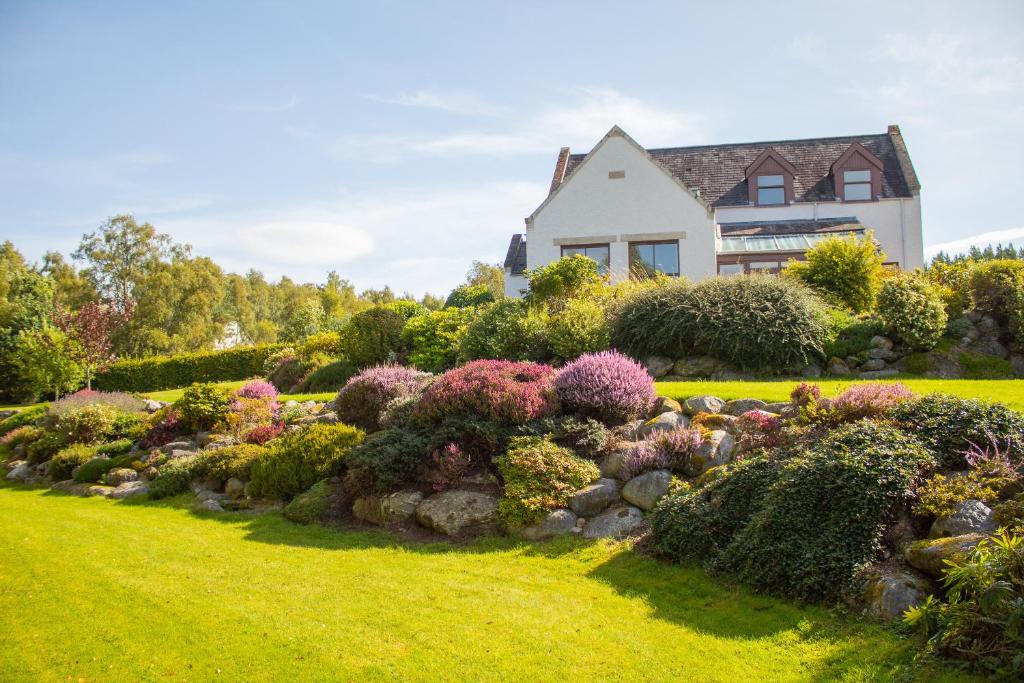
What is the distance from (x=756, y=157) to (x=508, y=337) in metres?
22.5

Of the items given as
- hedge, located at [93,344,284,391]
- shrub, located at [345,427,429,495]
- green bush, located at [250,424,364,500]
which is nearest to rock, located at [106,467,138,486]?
green bush, located at [250,424,364,500]

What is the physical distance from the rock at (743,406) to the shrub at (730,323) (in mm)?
3693

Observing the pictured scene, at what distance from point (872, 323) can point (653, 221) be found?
12392mm

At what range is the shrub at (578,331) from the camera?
46.1 ft

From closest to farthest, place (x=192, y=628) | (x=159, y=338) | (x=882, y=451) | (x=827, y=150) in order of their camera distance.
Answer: (x=192, y=628) → (x=882, y=451) → (x=827, y=150) → (x=159, y=338)

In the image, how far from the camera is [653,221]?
86.0 ft

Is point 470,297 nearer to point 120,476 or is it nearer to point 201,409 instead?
point 201,409

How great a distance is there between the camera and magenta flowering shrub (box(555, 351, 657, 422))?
10336 millimetres

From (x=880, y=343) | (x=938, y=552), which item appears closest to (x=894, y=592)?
(x=938, y=552)

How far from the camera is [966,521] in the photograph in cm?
604

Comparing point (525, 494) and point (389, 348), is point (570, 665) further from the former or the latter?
point (389, 348)

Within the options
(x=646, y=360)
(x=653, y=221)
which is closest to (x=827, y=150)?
(x=653, y=221)

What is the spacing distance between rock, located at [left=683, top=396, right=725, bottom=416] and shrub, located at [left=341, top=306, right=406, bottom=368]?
1060 centimetres

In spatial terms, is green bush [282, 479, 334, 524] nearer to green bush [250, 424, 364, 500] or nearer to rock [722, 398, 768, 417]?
green bush [250, 424, 364, 500]
